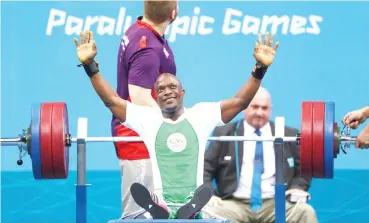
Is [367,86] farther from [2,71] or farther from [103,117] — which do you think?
[2,71]

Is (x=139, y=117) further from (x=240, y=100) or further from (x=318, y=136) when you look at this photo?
(x=318, y=136)

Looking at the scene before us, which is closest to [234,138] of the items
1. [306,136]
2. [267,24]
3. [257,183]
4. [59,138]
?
[306,136]

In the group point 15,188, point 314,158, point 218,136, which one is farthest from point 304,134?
point 15,188

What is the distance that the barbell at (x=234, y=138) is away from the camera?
10.2m

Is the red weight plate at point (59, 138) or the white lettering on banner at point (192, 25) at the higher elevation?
the white lettering on banner at point (192, 25)

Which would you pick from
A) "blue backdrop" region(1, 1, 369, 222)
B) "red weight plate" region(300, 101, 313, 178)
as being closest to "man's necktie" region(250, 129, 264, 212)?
"blue backdrop" region(1, 1, 369, 222)

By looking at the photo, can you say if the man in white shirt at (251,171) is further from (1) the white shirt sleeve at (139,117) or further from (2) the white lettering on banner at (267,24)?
(1) the white shirt sleeve at (139,117)

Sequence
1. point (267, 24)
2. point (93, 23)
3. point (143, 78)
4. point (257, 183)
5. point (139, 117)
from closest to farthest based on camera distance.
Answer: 1. point (139, 117)
2. point (143, 78)
3. point (257, 183)
4. point (267, 24)
5. point (93, 23)

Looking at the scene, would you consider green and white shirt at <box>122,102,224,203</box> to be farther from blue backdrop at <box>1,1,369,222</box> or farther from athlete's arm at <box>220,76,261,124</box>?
blue backdrop at <box>1,1,369,222</box>

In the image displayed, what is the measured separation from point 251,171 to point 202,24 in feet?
4.29

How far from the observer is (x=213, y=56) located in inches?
467

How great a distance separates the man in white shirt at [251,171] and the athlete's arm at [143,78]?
147cm

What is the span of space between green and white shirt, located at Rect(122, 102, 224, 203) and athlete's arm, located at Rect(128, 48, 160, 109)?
139 millimetres

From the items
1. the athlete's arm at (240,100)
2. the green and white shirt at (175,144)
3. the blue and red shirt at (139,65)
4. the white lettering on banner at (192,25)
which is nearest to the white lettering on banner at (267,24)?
the white lettering on banner at (192,25)
